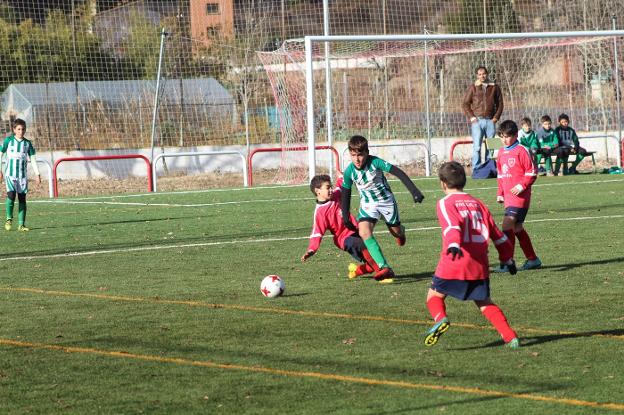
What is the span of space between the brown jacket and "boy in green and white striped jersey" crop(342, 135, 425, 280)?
1308 cm

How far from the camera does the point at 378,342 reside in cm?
777

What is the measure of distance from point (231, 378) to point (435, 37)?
709 inches

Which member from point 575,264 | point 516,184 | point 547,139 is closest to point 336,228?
point 516,184

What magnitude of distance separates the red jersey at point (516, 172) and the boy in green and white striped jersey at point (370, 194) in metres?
1.18

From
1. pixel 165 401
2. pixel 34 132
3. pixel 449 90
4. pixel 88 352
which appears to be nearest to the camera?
pixel 165 401

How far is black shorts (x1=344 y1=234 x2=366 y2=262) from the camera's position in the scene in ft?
36.7

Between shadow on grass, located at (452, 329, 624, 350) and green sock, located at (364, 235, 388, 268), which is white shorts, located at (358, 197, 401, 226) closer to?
green sock, located at (364, 235, 388, 268)

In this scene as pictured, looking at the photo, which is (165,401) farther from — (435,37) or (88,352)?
(435,37)

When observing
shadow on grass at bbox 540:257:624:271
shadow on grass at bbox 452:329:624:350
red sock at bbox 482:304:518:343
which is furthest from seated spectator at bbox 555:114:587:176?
red sock at bbox 482:304:518:343

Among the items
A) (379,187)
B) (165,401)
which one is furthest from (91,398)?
(379,187)

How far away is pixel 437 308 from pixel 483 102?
16994 mm

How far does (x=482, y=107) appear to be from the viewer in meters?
24.0

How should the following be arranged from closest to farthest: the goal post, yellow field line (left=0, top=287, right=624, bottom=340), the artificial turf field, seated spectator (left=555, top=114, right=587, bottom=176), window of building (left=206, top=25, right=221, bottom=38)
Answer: the artificial turf field, yellow field line (left=0, top=287, right=624, bottom=340), the goal post, seated spectator (left=555, top=114, right=587, bottom=176), window of building (left=206, top=25, right=221, bottom=38)

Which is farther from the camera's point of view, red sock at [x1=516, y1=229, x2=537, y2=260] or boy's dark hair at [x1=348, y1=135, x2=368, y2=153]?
red sock at [x1=516, y1=229, x2=537, y2=260]
